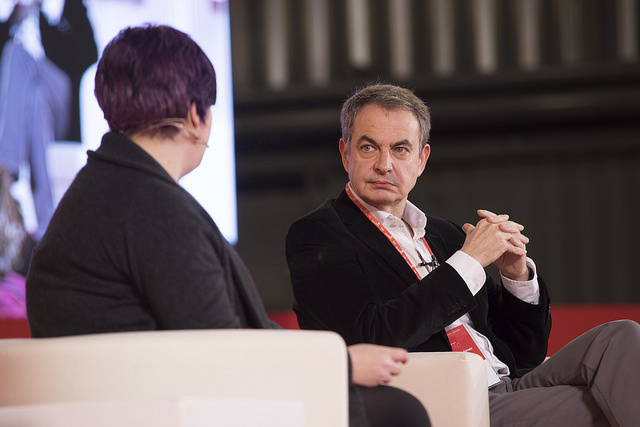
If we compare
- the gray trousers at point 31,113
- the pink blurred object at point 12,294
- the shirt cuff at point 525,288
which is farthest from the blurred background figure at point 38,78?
the shirt cuff at point 525,288

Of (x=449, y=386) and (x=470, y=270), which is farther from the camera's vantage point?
(x=470, y=270)

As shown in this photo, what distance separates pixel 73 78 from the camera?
455 centimetres

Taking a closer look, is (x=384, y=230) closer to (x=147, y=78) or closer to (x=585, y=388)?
(x=585, y=388)

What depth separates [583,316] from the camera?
3.24m

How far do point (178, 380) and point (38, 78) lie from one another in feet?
12.6

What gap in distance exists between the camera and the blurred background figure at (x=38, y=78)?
4.49 metres

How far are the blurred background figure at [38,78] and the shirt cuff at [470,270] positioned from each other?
3.24m

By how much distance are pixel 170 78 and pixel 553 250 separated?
3729 millimetres

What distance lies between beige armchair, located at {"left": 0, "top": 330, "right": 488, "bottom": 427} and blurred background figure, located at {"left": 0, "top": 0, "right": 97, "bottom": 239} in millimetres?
3541

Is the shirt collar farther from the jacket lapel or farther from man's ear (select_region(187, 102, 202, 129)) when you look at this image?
man's ear (select_region(187, 102, 202, 129))

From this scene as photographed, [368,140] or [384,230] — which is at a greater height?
[368,140]

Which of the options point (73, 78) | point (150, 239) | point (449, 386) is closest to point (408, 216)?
point (449, 386)

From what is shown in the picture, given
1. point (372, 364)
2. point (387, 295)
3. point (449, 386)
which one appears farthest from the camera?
point (387, 295)

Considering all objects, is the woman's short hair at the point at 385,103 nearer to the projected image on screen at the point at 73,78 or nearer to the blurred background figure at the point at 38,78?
the projected image on screen at the point at 73,78
